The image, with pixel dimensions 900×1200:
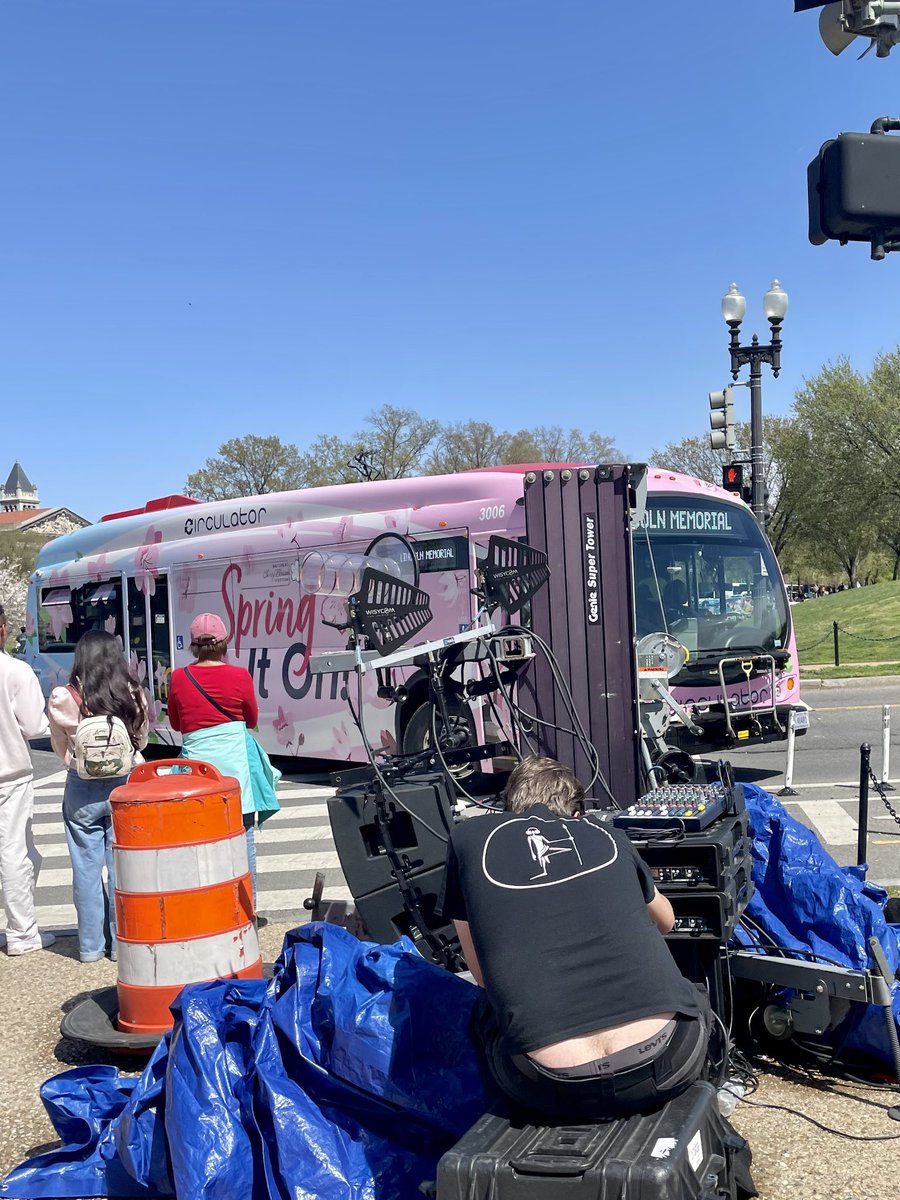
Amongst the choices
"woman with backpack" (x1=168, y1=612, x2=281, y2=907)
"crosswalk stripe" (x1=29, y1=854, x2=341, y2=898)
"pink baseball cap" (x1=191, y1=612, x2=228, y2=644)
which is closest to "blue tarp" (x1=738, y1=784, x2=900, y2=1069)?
"woman with backpack" (x1=168, y1=612, x2=281, y2=907)

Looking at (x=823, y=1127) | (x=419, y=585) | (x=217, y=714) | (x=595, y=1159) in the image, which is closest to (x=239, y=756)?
(x=217, y=714)

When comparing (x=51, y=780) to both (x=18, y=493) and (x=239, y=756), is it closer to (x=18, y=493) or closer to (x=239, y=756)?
(x=239, y=756)

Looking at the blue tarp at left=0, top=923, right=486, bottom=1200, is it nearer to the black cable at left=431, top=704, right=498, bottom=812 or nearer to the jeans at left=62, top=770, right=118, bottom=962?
the black cable at left=431, top=704, right=498, bottom=812

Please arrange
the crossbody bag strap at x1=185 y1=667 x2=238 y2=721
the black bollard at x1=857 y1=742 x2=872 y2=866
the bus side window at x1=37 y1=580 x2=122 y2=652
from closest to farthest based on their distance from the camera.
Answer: the crossbody bag strap at x1=185 y1=667 x2=238 y2=721
the black bollard at x1=857 y1=742 x2=872 y2=866
the bus side window at x1=37 y1=580 x2=122 y2=652

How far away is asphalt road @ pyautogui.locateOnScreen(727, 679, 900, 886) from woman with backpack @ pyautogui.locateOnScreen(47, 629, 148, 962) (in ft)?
14.9

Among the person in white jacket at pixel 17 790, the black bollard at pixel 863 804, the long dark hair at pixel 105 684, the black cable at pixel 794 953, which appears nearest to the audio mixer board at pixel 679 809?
the black cable at pixel 794 953

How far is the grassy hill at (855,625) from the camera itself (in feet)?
85.1

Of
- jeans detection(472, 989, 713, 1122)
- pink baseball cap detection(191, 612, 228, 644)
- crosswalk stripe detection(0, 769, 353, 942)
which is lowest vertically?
crosswalk stripe detection(0, 769, 353, 942)

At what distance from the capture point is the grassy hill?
85.1ft

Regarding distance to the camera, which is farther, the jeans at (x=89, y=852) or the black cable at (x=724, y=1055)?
the jeans at (x=89, y=852)

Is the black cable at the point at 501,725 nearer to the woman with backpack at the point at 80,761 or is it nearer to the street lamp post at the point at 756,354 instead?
the woman with backpack at the point at 80,761

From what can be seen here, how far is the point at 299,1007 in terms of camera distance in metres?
3.67

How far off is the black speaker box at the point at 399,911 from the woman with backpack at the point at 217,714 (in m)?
1.42

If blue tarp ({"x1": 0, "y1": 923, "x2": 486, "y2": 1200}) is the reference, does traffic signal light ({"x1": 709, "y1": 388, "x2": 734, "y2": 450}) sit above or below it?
above
